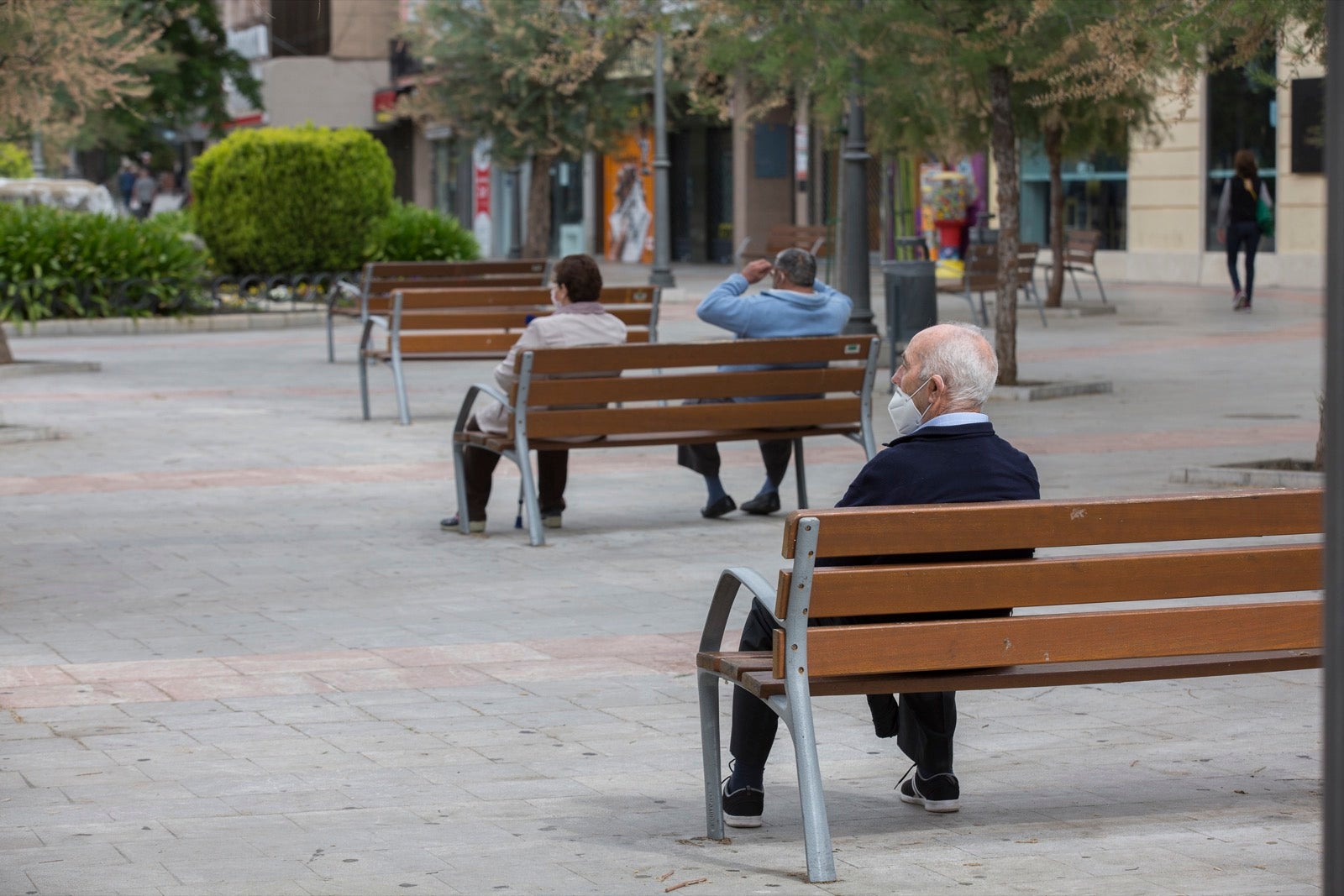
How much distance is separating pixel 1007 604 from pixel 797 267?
19.1ft

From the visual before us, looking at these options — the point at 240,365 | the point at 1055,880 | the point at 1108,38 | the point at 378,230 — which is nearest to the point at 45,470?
the point at 1108,38

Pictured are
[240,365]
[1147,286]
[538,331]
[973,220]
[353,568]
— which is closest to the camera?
[353,568]

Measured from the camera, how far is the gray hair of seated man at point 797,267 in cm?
1015

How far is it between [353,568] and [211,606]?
92cm

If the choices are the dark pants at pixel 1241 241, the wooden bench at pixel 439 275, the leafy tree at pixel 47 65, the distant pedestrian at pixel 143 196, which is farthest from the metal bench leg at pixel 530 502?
the distant pedestrian at pixel 143 196

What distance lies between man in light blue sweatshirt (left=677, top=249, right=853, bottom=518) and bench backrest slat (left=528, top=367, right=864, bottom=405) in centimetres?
30

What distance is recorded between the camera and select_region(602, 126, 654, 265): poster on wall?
46.4m

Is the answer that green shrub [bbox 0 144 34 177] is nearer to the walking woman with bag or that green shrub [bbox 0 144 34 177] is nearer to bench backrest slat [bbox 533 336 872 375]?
the walking woman with bag

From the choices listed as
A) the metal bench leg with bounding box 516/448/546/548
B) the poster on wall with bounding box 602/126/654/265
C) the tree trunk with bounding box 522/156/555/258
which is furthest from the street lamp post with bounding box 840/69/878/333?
the poster on wall with bounding box 602/126/654/265

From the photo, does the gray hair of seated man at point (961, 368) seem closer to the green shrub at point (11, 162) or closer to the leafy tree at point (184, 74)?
the green shrub at point (11, 162)

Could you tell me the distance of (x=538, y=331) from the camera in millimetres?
10000

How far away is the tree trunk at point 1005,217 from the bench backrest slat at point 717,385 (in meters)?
5.57

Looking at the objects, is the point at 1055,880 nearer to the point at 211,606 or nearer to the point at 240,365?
the point at 211,606

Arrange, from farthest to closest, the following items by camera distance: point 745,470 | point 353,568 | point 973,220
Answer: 1. point 973,220
2. point 745,470
3. point 353,568
